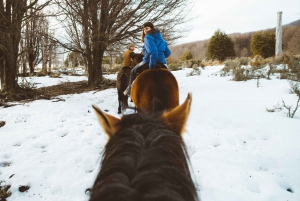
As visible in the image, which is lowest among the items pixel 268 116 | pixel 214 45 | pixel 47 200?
pixel 47 200

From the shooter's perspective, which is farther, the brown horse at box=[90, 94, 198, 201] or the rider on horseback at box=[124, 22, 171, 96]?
the rider on horseback at box=[124, 22, 171, 96]

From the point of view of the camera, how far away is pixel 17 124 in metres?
4.59

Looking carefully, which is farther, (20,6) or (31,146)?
(20,6)

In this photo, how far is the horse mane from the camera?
574 mm

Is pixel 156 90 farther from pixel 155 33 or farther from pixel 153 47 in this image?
pixel 155 33

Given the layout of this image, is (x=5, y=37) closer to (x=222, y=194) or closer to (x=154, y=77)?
(x=154, y=77)

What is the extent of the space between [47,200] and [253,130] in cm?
363

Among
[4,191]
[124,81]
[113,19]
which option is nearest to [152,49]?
[124,81]

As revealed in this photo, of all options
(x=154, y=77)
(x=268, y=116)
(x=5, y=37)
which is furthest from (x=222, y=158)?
(x=5, y=37)

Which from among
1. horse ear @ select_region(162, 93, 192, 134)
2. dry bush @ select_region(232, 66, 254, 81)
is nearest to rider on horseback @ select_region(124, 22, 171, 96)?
horse ear @ select_region(162, 93, 192, 134)

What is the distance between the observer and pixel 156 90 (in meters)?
2.68

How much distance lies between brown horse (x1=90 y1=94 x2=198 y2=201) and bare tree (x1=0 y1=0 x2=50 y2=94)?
24.4 feet

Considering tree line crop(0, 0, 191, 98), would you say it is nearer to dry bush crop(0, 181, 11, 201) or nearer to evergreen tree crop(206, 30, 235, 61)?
dry bush crop(0, 181, 11, 201)

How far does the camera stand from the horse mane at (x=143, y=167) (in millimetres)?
574
